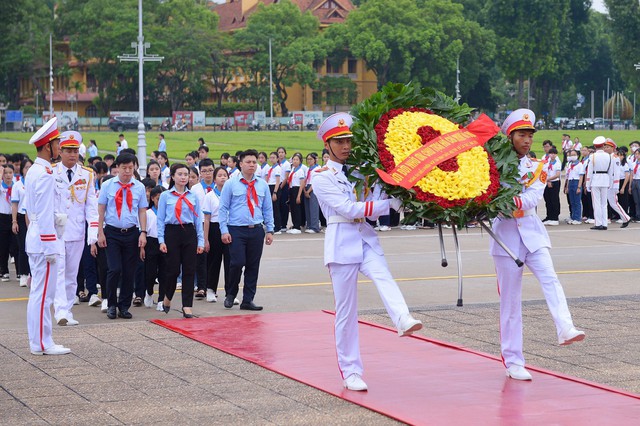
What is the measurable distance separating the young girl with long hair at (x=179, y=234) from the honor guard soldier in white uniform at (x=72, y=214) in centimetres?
90

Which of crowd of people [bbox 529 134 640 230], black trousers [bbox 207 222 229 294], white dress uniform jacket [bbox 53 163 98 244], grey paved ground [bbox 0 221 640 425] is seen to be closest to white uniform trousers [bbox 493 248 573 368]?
grey paved ground [bbox 0 221 640 425]

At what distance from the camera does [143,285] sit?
1366 centimetres

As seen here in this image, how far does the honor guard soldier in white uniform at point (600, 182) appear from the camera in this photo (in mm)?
24047

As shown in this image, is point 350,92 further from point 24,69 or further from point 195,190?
point 195,190

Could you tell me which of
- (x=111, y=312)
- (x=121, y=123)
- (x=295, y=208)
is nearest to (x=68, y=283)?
(x=111, y=312)

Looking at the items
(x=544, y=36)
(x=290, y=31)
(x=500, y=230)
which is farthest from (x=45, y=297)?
(x=544, y=36)

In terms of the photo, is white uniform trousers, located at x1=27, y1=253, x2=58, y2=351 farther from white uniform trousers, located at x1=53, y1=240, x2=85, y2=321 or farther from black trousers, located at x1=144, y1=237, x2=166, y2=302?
black trousers, located at x1=144, y1=237, x2=166, y2=302

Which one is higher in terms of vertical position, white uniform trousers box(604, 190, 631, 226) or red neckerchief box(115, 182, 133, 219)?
red neckerchief box(115, 182, 133, 219)

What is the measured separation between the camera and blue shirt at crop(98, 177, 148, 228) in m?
12.4

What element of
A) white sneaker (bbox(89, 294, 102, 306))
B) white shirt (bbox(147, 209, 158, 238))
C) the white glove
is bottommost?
white sneaker (bbox(89, 294, 102, 306))

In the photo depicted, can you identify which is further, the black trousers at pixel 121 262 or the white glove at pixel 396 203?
the black trousers at pixel 121 262

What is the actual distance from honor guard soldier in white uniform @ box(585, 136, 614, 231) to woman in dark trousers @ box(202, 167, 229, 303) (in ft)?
39.8

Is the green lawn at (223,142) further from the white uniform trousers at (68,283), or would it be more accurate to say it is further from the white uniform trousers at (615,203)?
the white uniform trousers at (68,283)

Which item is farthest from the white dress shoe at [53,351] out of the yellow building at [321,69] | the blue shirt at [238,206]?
the yellow building at [321,69]
